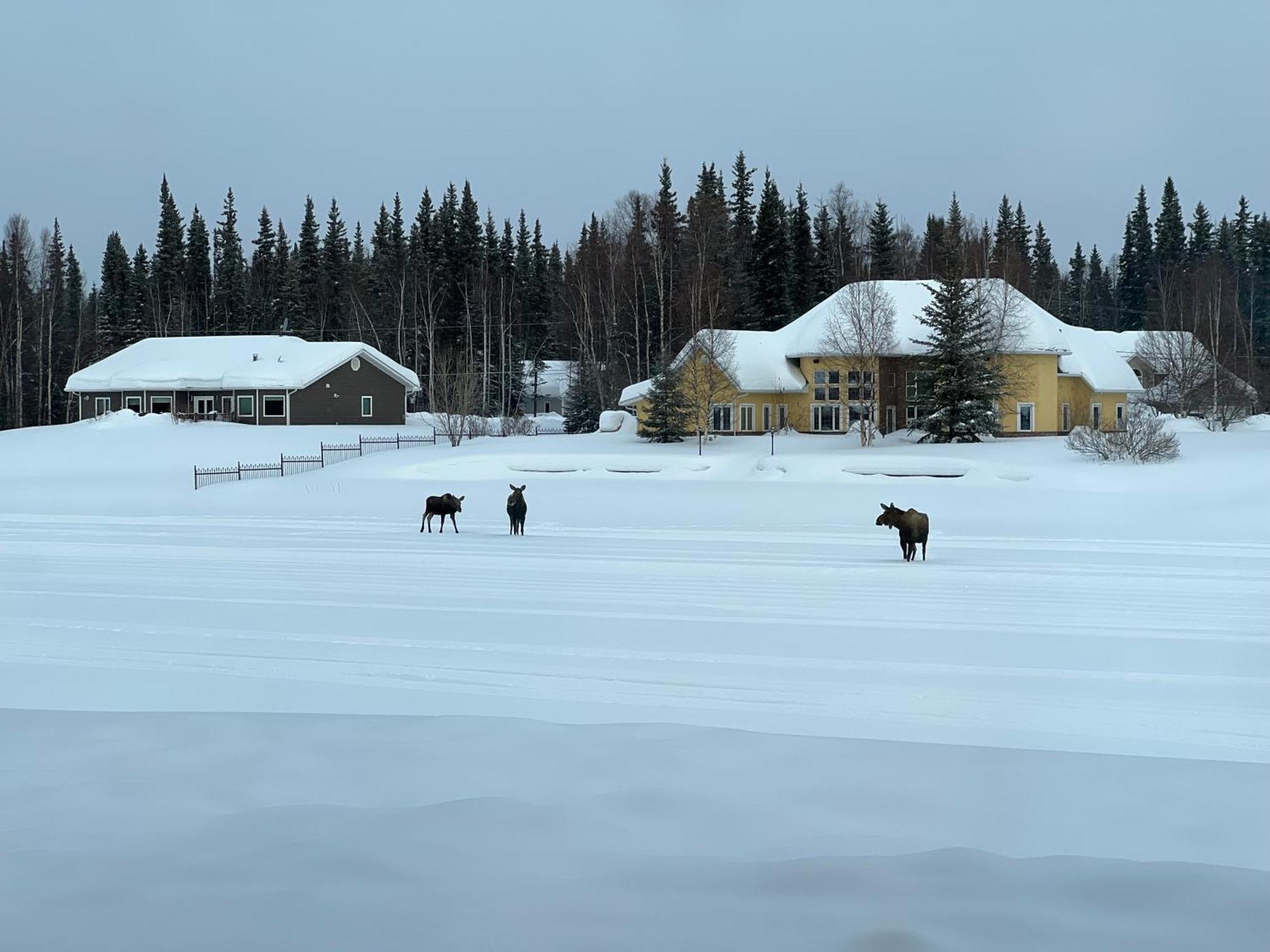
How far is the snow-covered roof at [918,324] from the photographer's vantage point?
56.7 metres

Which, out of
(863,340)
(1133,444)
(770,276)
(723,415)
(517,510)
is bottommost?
(517,510)

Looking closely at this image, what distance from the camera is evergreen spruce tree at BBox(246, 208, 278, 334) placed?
97938mm

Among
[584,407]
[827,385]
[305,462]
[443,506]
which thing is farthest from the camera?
[584,407]

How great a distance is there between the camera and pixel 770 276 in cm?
7856

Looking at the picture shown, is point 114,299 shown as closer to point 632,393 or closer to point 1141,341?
point 632,393

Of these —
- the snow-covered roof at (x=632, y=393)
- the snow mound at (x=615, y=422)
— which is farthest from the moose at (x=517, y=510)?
the snow mound at (x=615, y=422)

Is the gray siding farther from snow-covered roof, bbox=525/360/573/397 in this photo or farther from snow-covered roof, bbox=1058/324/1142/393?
snow-covered roof, bbox=1058/324/1142/393

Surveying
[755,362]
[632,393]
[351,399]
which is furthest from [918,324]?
[351,399]

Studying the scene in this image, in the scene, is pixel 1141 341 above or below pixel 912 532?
above

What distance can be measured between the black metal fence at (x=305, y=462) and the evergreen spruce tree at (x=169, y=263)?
49.5 meters

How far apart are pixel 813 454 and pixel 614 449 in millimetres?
9475

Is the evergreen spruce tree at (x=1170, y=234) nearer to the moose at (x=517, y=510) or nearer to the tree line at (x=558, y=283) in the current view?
the tree line at (x=558, y=283)

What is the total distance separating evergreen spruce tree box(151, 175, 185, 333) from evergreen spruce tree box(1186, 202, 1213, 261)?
8694 cm

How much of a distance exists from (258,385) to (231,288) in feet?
131
